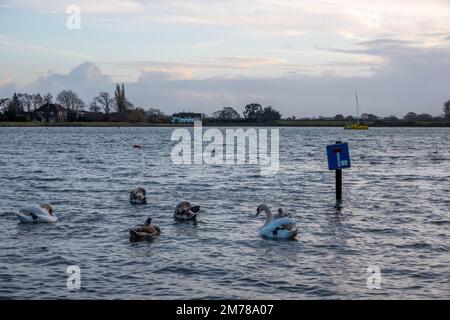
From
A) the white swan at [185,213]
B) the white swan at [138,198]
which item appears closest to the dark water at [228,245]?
the white swan at [185,213]

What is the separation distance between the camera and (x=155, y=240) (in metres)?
17.3

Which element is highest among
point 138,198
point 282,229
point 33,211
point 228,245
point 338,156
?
point 338,156

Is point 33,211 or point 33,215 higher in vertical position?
point 33,211

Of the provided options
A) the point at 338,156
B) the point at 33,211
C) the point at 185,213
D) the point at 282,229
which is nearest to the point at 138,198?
the point at 185,213

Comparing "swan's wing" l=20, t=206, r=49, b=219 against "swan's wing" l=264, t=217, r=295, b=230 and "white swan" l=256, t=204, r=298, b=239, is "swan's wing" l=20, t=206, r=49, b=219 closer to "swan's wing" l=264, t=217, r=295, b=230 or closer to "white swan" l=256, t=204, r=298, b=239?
"white swan" l=256, t=204, r=298, b=239

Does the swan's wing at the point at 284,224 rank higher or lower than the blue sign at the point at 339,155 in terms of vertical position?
lower

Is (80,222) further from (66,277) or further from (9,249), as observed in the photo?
(66,277)

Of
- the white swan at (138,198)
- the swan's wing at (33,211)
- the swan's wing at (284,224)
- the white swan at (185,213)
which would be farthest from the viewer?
the white swan at (138,198)

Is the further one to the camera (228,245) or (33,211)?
(33,211)

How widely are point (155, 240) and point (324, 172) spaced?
25.6m

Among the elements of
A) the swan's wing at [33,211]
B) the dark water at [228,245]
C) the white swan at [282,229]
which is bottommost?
the dark water at [228,245]

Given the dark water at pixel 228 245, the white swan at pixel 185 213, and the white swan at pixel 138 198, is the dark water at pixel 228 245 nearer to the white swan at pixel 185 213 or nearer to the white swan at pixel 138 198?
the white swan at pixel 185 213

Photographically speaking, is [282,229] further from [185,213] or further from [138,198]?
[138,198]

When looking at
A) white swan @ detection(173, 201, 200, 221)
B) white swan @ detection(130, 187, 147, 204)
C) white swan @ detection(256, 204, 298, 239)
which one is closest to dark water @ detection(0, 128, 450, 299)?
white swan @ detection(256, 204, 298, 239)
